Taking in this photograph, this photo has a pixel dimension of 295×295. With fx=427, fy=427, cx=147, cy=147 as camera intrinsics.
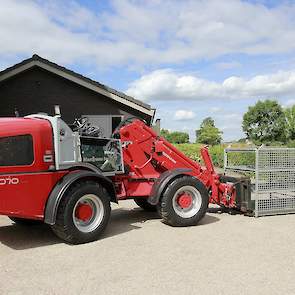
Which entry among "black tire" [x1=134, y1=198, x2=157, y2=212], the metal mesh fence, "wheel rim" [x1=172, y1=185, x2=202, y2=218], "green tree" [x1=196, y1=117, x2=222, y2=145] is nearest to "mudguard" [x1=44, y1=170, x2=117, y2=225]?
"wheel rim" [x1=172, y1=185, x2=202, y2=218]

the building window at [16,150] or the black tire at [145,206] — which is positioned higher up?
the building window at [16,150]

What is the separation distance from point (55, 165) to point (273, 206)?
185 inches

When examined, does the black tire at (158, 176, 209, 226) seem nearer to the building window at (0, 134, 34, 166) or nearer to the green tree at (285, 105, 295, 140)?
the building window at (0, 134, 34, 166)

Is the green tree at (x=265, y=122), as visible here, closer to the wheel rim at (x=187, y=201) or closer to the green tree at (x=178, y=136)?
the green tree at (x=178, y=136)

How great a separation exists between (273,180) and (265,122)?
226 feet

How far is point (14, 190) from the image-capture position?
20.0ft

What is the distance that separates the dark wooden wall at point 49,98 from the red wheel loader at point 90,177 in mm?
6581

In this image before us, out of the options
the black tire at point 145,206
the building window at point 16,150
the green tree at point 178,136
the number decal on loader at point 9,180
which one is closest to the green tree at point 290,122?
the green tree at point 178,136

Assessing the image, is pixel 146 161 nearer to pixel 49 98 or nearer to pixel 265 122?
pixel 49 98

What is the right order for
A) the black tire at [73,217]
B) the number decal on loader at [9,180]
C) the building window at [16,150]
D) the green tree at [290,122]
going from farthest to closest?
the green tree at [290,122] < the black tire at [73,217] < the building window at [16,150] < the number decal on loader at [9,180]

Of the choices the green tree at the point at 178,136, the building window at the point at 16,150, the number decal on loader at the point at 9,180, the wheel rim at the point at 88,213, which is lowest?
the wheel rim at the point at 88,213

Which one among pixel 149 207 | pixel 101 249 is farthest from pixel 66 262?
pixel 149 207

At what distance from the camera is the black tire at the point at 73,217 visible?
6.36 m

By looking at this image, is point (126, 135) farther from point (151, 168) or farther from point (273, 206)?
point (273, 206)
